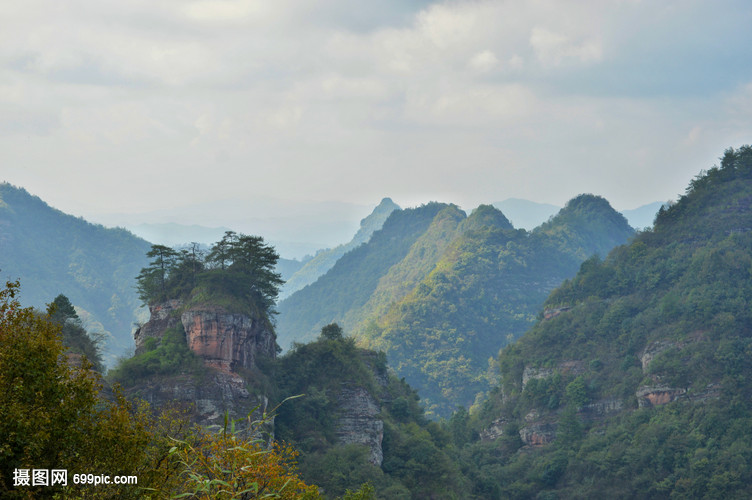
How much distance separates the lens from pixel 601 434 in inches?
2131

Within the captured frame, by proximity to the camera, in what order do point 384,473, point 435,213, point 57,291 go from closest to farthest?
1. point 384,473
2. point 57,291
3. point 435,213

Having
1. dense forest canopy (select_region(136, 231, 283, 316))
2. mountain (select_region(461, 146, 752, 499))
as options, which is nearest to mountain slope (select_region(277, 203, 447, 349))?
mountain (select_region(461, 146, 752, 499))

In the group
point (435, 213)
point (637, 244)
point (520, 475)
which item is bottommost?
point (520, 475)

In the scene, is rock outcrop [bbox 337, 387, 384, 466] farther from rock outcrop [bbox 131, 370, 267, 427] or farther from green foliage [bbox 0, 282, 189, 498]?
Answer: green foliage [bbox 0, 282, 189, 498]

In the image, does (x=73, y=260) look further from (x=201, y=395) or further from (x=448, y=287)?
(x=201, y=395)

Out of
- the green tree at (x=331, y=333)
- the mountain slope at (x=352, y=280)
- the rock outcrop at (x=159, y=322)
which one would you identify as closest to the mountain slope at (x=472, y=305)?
the mountain slope at (x=352, y=280)

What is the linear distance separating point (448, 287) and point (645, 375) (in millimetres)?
48768

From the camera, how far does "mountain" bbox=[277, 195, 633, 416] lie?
3701 inches

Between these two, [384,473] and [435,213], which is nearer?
[384,473]

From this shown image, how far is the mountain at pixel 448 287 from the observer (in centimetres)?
9400

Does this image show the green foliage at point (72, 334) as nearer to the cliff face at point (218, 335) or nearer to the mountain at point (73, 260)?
the cliff face at point (218, 335)

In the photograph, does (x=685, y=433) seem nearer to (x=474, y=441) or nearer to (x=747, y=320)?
(x=747, y=320)

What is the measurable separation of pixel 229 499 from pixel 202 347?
27000mm

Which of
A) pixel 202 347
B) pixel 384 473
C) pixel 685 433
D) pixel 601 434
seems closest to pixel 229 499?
pixel 202 347
